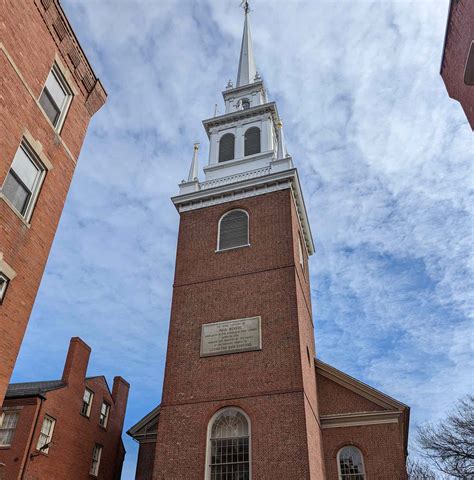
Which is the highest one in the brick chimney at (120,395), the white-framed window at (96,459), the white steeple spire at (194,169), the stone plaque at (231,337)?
the white steeple spire at (194,169)

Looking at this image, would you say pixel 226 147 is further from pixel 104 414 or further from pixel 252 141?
pixel 104 414

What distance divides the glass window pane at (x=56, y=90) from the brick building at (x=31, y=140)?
0.08 feet

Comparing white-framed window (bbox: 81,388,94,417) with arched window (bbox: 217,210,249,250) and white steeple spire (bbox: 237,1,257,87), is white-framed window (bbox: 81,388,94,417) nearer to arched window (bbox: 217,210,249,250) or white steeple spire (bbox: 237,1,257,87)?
arched window (bbox: 217,210,249,250)

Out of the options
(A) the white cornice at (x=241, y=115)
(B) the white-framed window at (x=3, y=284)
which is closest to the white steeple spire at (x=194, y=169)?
(A) the white cornice at (x=241, y=115)

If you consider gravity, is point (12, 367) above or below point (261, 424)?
below

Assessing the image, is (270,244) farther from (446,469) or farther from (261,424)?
(446,469)

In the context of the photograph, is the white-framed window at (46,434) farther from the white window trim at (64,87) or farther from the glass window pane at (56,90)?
the glass window pane at (56,90)

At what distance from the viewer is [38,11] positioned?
10.6 meters

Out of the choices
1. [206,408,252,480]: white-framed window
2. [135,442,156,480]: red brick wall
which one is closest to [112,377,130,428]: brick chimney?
[135,442,156,480]: red brick wall

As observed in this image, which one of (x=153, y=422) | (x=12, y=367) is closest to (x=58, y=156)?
(x=12, y=367)

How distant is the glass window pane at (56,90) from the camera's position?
1117 centimetres

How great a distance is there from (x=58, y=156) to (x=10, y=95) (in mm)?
1945

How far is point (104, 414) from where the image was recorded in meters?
24.7

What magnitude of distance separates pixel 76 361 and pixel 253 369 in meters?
10.1
